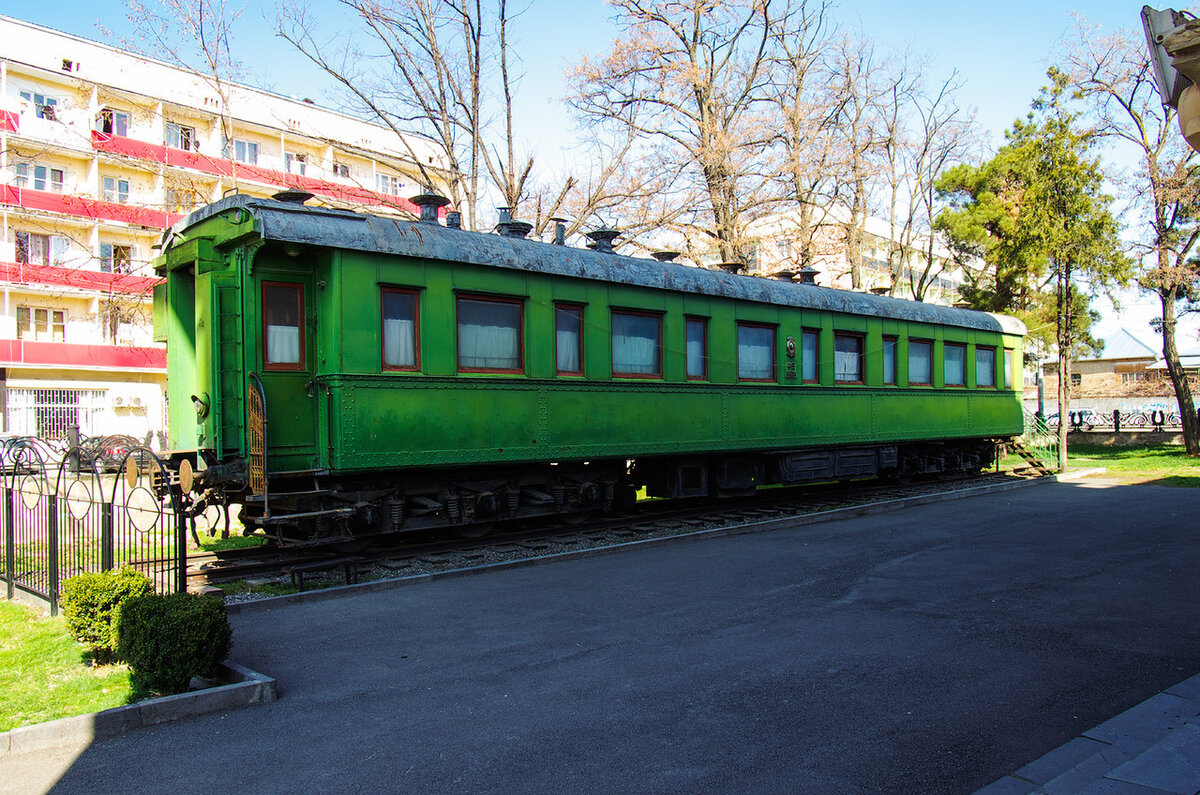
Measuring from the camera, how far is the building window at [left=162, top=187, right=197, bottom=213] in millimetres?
18770

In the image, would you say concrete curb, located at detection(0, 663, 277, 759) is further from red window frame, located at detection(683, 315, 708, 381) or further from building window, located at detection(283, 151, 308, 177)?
building window, located at detection(283, 151, 308, 177)

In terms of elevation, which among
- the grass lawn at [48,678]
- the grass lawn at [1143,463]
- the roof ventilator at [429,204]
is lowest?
the grass lawn at [1143,463]

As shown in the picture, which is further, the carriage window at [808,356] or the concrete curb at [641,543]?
the carriage window at [808,356]

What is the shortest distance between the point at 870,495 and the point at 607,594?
9112 millimetres

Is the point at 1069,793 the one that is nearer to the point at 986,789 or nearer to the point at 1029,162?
the point at 986,789

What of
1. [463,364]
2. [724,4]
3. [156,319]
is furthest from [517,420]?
[724,4]

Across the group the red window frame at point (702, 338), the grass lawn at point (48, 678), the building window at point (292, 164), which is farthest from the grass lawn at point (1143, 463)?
the building window at point (292, 164)

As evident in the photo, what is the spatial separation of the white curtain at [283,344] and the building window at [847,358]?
30.3 ft

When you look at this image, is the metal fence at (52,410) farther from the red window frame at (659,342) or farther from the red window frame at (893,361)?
the red window frame at (893,361)

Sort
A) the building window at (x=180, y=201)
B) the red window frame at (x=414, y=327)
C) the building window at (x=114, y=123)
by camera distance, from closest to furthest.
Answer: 1. the red window frame at (x=414, y=327)
2. the building window at (x=180, y=201)
3. the building window at (x=114, y=123)

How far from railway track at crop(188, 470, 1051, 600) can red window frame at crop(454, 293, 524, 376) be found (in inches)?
80.4

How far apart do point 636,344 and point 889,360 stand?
656 centimetres

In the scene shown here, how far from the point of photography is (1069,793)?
361 cm

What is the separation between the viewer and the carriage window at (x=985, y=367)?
60.6 feet
